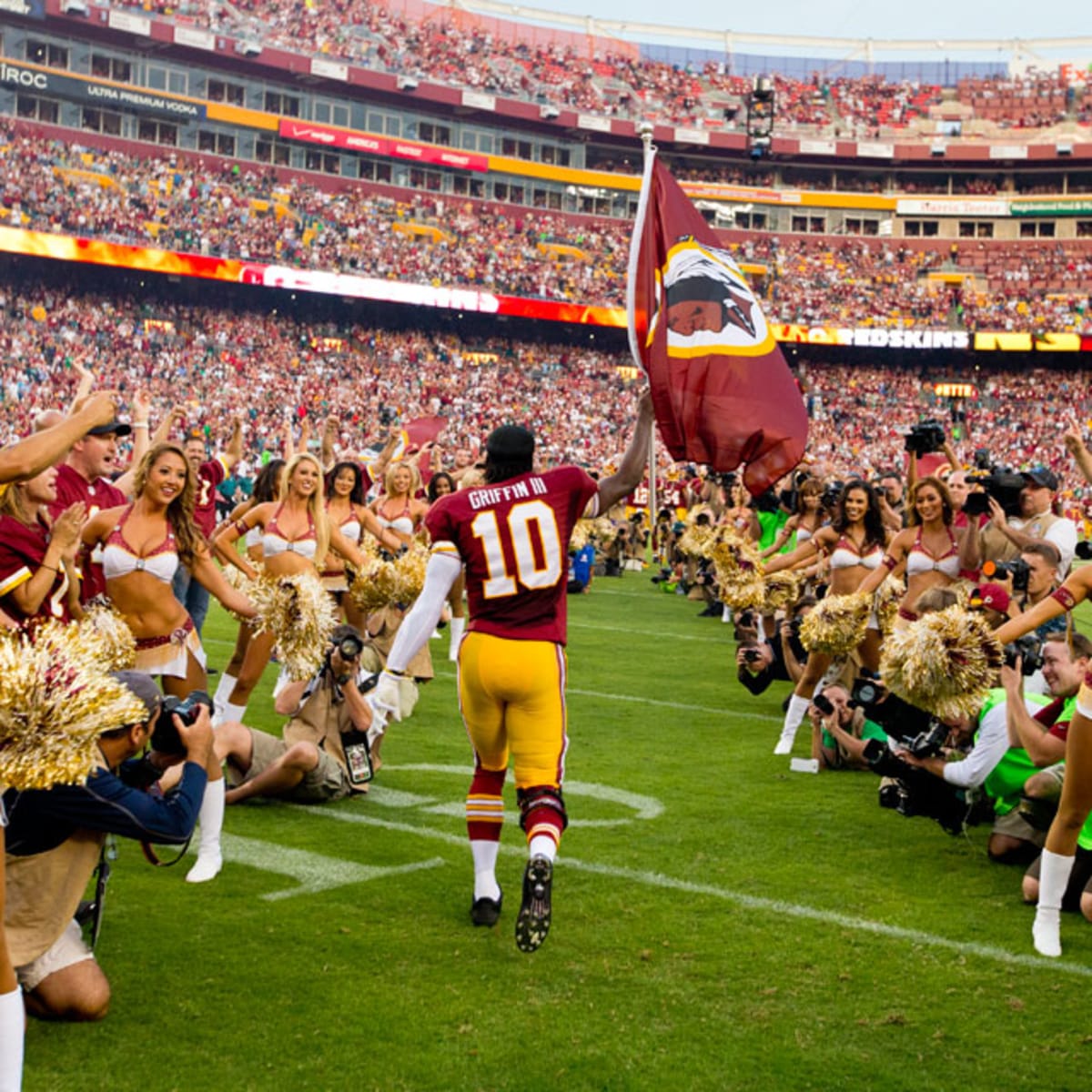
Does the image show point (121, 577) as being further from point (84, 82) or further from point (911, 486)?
point (84, 82)

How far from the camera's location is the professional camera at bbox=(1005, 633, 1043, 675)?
511 centimetres

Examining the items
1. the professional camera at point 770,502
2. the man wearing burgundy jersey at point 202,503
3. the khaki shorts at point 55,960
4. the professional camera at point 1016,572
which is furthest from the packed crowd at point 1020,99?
the khaki shorts at point 55,960

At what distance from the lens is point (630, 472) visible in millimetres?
4934

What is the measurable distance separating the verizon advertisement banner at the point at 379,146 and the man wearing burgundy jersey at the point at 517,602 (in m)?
47.5

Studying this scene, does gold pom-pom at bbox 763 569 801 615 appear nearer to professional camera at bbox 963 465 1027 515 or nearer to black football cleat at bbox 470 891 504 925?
professional camera at bbox 963 465 1027 515

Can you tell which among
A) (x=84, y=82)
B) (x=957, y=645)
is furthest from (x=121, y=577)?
(x=84, y=82)

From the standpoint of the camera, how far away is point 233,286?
145ft

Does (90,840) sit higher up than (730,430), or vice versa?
(730,430)

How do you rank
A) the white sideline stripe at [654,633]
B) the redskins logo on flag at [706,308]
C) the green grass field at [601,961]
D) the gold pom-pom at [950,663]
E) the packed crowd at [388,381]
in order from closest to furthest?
the green grass field at [601,961] < the gold pom-pom at [950,663] < the redskins logo on flag at [706,308] < the white sideline stripe at [654,633] < the packed crowd at [388,381]

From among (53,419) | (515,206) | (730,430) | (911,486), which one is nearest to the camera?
(53,419)

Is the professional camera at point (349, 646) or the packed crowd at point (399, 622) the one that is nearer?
the packed crowd at point (399, 622)

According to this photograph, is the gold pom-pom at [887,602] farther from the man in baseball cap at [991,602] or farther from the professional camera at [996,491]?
the man in baseball cap at [991,602]

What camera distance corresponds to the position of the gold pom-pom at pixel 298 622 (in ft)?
22.0

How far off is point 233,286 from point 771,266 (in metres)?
22.7
